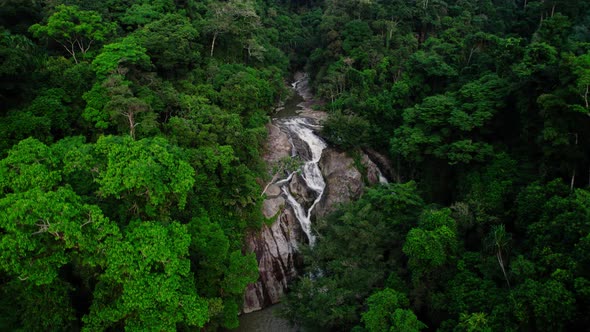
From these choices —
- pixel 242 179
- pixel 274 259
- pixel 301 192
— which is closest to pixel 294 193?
pixel 301 192

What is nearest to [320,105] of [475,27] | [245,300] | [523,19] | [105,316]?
[475,27]

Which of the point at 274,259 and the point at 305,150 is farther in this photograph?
the point at 305,150

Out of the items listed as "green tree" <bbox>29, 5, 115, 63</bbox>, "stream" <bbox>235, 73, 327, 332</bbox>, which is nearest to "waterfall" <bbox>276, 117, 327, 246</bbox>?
"stream" <bbox>235, 73, 327, 332</bbox>

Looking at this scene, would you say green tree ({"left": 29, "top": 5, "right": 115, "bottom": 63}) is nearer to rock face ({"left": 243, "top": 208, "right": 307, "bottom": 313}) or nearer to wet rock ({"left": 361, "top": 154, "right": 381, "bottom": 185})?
rock face ({"left": 243, "top": 208, "right": 307, "bottom": 313})

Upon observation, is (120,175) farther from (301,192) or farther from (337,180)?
(337,180)

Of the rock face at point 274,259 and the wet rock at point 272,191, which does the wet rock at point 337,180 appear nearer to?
the rock face at point 274,259

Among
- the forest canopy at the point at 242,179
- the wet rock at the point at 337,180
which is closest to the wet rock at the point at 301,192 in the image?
the wet rock at the point at 337,180
